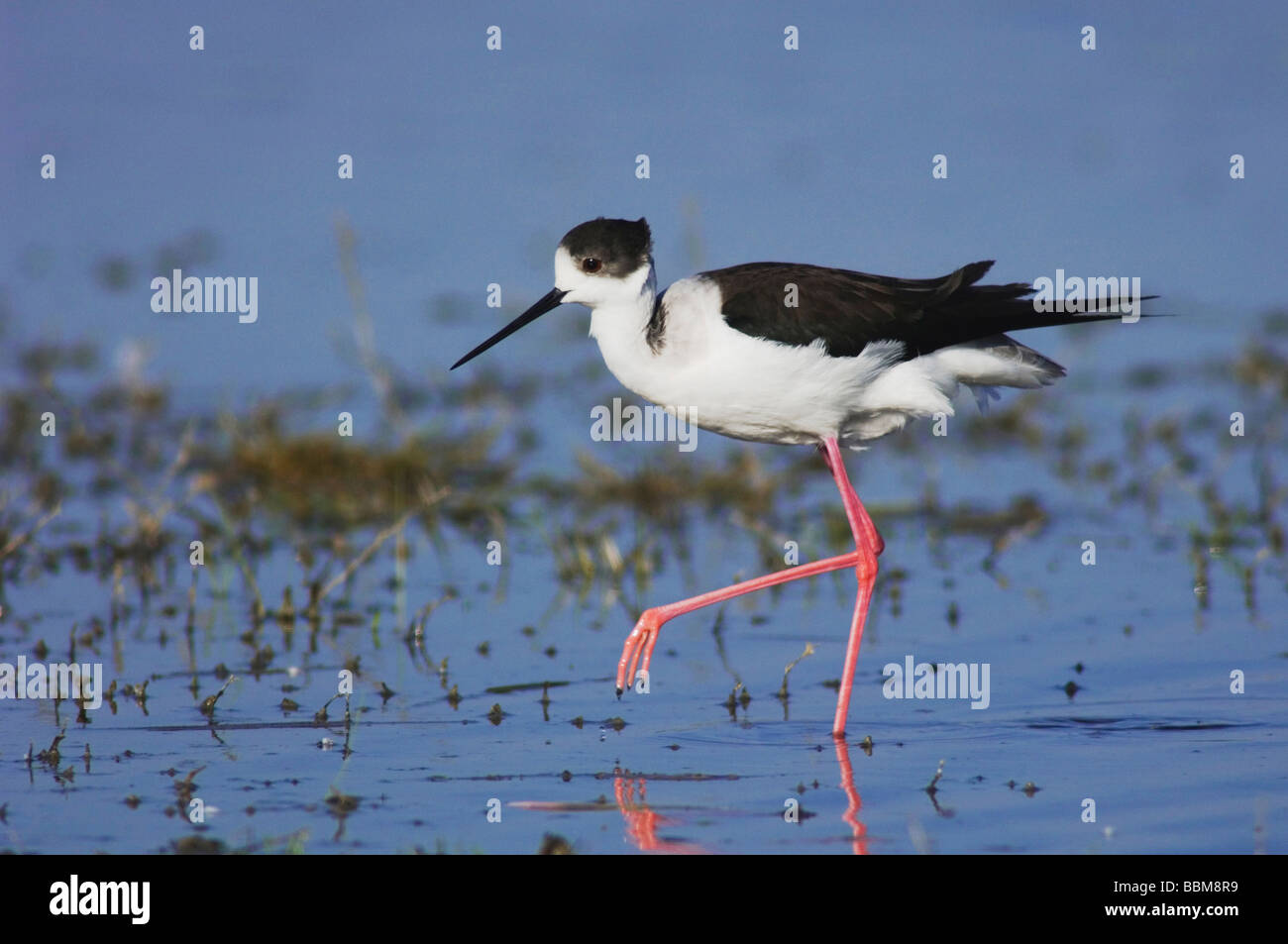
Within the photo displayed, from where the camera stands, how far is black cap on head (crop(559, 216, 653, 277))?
6.17 metres

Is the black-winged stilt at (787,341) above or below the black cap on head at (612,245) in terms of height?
below

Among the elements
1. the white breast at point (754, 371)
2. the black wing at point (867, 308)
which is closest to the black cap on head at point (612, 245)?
the white breast at point (754, 371)

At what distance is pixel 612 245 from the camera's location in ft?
20.3

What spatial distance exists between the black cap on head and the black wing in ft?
0.93

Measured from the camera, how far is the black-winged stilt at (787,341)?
6055mm

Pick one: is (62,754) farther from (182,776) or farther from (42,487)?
(42,487)

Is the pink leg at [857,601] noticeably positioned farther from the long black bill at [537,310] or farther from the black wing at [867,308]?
the long black bill at [537,310]

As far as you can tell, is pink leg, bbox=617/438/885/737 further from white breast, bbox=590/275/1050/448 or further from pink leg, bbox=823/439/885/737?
white breast, bbox=590/275/1050/448

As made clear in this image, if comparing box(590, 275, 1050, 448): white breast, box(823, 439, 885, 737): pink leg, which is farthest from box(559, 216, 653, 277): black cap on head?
box(823, 439, 885, 737): pink leg

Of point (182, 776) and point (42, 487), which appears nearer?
point (182, 776)

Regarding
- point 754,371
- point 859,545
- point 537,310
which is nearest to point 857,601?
point 859,545

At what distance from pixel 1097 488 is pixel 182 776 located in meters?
5.51

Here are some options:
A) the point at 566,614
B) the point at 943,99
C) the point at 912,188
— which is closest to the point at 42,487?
the point at 566,614

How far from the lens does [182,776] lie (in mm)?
5102
